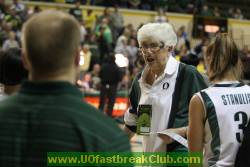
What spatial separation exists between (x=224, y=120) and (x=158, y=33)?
0.93m

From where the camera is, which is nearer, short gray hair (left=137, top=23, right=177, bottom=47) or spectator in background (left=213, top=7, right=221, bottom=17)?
short gray hair (left=137, top=23, right=177, bottom=47)

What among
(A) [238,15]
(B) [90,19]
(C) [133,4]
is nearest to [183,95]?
(B) [90,19]

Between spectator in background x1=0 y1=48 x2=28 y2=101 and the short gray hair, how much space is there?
2.98ft

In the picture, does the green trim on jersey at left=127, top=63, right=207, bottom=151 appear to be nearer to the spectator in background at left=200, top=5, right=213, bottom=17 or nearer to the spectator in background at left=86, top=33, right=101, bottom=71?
the spectator in background at left=86, top=33, right=101, bottom=71

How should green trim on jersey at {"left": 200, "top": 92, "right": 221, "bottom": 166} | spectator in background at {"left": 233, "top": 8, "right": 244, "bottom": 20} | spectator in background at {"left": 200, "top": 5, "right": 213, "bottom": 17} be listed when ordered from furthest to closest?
spectator in background at {"left": 233, "top": 8, "right": 244, "bottom": 20}
spectator in background at {"left": 200, "top": 5, "right": 213, "bottom": 17}
green trim on jersey at {"left": 200, "top": 92, "right": 221, "bottom": 166}

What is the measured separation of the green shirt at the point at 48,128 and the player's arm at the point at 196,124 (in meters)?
1.08

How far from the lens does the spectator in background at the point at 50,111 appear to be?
172cm

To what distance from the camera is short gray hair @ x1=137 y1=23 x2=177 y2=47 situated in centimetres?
351

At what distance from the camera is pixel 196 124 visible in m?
2.80

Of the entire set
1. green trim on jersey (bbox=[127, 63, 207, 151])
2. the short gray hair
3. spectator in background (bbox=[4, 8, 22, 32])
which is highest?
the short gray hair

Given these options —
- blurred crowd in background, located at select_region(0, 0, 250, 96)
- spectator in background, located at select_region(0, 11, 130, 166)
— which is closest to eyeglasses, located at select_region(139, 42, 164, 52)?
spectator in background, located at select_region(0, 11, 130, 166)

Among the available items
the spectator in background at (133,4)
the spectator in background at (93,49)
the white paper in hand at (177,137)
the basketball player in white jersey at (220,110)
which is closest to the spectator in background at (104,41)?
the spectator in background at (93,49)

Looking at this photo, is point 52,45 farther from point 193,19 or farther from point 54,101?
point 193,19

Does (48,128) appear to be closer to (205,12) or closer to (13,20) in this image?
(13,20)
